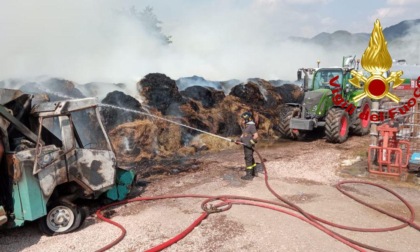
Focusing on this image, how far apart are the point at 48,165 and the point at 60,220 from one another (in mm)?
897

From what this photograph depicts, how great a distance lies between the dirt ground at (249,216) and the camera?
4816 mm

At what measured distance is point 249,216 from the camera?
5.74 metres

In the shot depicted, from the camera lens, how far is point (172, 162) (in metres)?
9.68

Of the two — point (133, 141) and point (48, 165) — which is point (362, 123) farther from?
point (48, 165)

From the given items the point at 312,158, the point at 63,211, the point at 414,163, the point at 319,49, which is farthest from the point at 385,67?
the point at 319,49

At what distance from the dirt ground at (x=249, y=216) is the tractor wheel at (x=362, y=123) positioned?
404cm

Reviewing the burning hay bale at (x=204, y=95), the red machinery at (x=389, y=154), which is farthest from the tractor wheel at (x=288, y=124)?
the red machinery at (x=389, y=154)

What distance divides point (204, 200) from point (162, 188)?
1.19 m

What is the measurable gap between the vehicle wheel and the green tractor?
27.9 ft

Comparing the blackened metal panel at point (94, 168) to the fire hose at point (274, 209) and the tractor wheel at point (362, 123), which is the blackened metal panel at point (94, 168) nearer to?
the fire hose at point (274, 209)

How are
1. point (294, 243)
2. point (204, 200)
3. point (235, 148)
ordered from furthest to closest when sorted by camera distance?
point (235, 148), point (204, 200), point (294, 243)

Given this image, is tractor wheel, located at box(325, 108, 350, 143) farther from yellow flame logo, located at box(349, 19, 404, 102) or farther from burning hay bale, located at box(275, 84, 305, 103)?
burning hay bale, located at box(275, 84, 305, 103)

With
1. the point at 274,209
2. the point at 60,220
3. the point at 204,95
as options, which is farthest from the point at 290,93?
the point at 60,220

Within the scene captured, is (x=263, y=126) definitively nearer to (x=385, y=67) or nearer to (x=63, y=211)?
(x=385, y=67)
